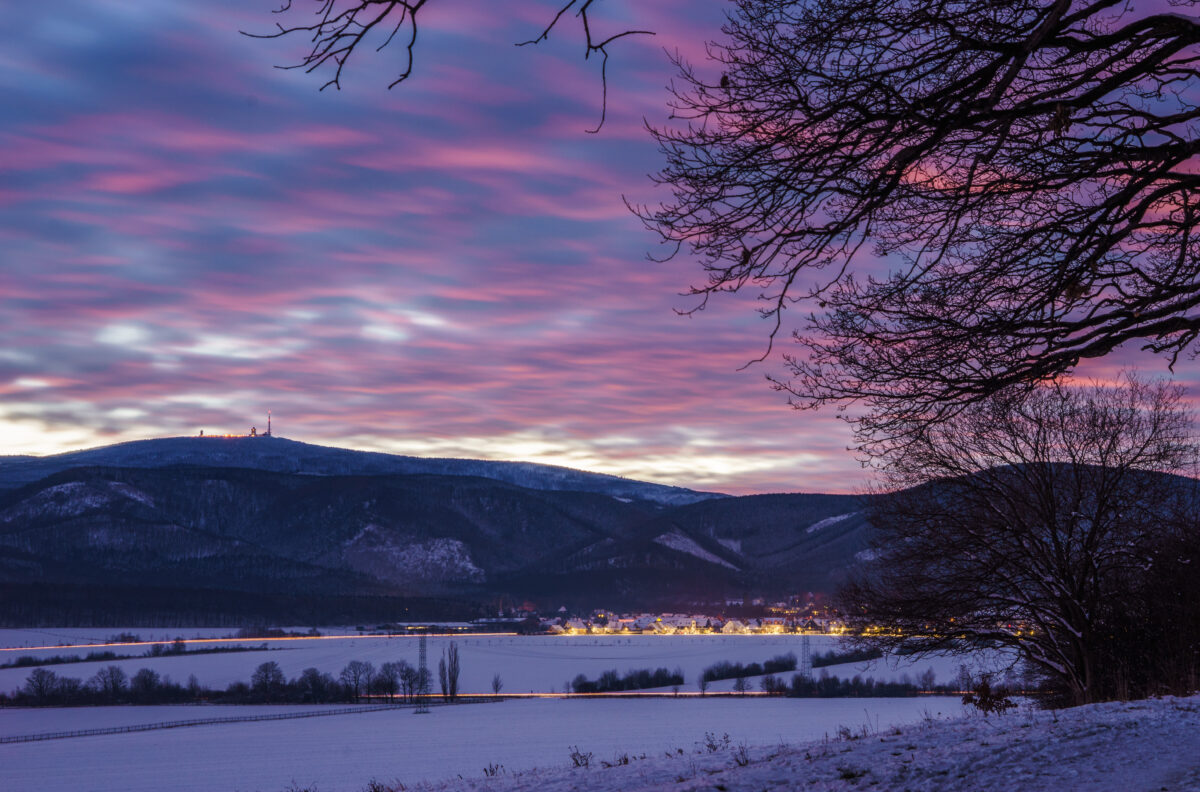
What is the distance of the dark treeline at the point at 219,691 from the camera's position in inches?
4166

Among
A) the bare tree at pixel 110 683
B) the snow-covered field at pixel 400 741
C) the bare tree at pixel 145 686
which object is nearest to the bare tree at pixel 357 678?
the bare tree at pixel 145 686

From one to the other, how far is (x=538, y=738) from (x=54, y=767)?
26.1 metres

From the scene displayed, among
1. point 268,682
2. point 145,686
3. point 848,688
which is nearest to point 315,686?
point 268,682

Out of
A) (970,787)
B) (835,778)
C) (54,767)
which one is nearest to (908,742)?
(835,778)

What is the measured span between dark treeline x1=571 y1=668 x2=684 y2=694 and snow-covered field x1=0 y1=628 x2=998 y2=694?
248 centimetres

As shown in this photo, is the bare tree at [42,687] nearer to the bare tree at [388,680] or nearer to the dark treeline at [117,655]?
the dark treeline at [117,655]

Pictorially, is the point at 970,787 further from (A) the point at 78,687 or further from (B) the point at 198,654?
(B) the point at 198,654

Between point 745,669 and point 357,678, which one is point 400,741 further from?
point 745,669

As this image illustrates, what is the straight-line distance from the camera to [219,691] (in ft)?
365

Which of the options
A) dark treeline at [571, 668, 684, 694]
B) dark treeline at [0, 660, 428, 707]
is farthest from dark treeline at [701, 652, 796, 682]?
dark treeline at [0, 660, 428, 707]

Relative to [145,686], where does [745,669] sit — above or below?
below

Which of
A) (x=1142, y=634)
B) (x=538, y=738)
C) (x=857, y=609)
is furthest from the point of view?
(x=538, y=738)

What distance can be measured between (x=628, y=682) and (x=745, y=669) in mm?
15533

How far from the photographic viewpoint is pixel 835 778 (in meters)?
9.86
